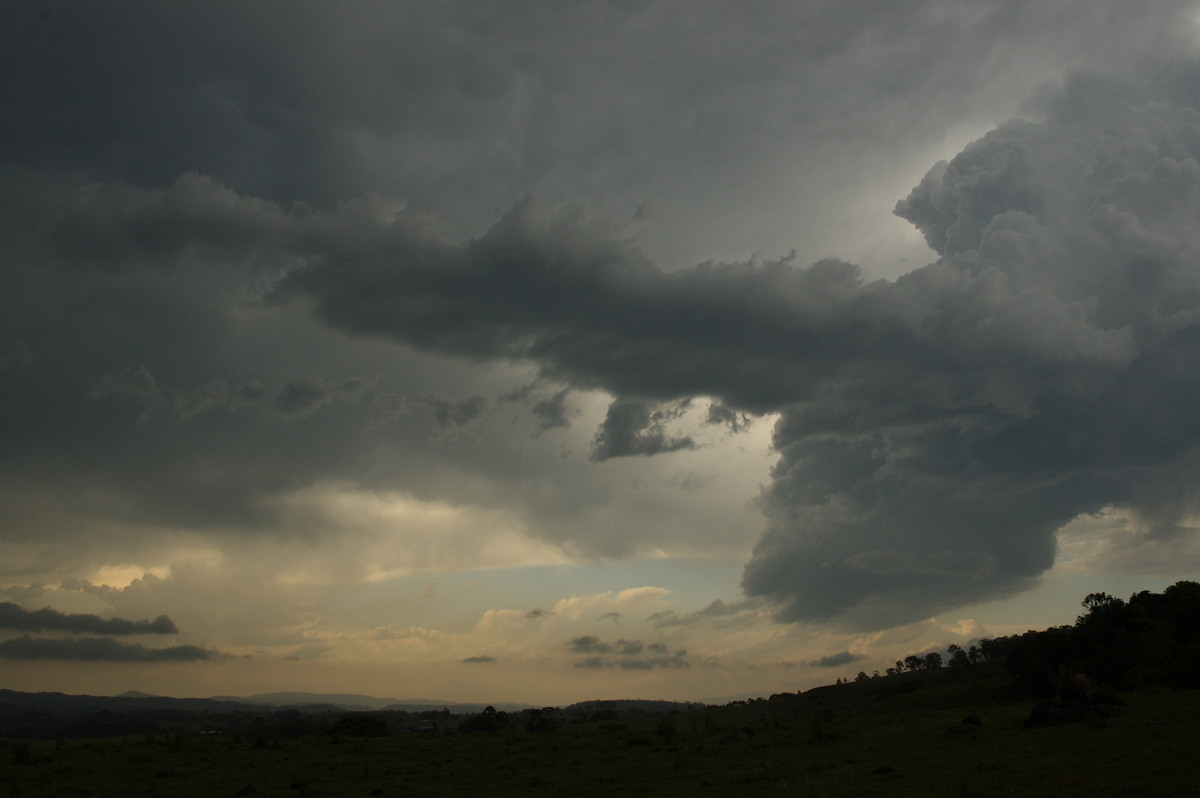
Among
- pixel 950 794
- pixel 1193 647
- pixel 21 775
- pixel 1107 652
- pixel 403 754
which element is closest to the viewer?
pixel 950 794

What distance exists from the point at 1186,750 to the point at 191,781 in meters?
52.4

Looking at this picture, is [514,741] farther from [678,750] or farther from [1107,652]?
[1107,652]

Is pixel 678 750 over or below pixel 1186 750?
below

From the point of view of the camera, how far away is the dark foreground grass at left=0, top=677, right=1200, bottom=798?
31891mm

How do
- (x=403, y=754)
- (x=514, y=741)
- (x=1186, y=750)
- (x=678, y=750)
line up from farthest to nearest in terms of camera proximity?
1. (x=514, y=741)
2. (x=403, y=754)
3. (x=678, y=750)
4. (x=1186, y=750)

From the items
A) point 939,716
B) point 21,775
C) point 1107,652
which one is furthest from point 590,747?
point 1107,652

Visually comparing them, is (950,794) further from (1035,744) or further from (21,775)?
(21,775)

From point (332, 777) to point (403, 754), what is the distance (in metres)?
12.0

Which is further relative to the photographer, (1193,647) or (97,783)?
(1193,647)

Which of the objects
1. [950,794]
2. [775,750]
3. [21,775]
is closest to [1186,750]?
[950,794]

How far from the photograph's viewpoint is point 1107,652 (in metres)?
77.4

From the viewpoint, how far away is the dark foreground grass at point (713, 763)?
105 ft

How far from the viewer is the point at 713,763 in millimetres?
45625

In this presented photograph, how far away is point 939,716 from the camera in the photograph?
5800 cm
